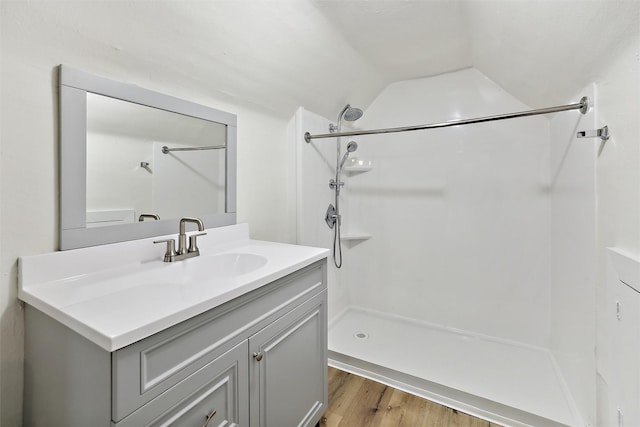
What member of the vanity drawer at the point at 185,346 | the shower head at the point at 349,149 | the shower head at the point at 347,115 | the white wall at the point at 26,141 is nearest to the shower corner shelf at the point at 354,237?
the shower head at the point at 349,149

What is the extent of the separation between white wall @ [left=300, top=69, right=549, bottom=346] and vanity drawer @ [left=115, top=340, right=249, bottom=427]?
4.26 ft

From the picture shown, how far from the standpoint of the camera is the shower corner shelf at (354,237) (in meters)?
2.57

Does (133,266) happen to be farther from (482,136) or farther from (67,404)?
(482,136)

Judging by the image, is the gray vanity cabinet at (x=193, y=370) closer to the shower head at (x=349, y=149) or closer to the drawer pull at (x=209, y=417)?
the drawer pull at (x=209, y=417)

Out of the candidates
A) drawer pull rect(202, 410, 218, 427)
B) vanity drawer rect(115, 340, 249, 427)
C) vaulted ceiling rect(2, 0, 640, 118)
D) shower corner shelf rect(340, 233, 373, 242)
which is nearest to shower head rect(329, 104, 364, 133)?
vaulted ceiling rect(2, 0, 640, 118)

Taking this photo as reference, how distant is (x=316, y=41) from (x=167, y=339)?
1.62 m

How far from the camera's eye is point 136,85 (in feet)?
3.71

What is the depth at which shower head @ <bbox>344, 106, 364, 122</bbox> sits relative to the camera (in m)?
2.20

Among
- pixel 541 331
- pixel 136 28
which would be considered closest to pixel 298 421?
pixel 136 28

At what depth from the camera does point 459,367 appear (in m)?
1.83

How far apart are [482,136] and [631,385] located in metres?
1.74

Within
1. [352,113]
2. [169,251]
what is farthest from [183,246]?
[352,113]

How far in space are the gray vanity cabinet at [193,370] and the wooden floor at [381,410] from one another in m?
0.35

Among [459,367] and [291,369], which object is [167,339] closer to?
[291,369]
